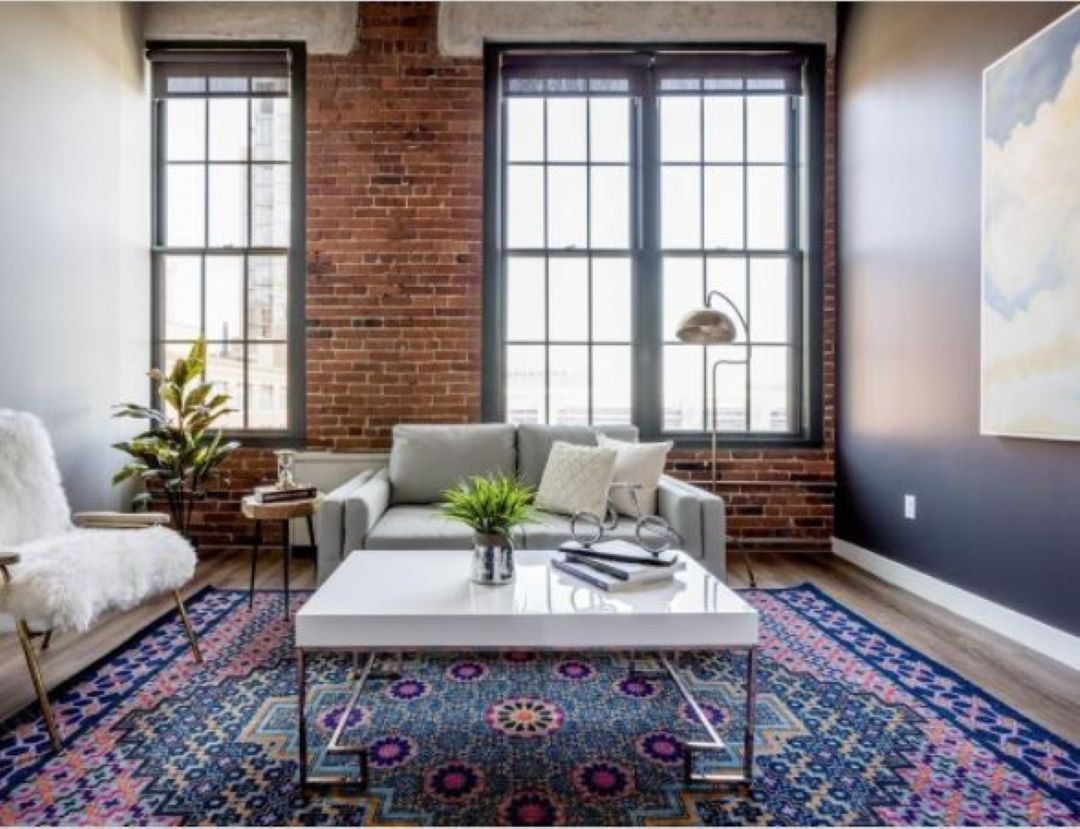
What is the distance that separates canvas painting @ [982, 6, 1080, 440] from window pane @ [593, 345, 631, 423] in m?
1.92

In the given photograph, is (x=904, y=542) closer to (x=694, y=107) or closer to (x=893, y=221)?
(x=893, y=221)

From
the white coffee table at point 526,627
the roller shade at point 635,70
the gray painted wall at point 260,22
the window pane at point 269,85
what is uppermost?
the gray painted wall at point 260,22

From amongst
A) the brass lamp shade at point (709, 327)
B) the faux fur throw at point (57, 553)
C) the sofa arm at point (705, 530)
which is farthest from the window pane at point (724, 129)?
the faux fur throw at point (57, 553)

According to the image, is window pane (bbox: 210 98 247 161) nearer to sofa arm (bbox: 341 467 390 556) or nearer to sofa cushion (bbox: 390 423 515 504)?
sofa cushion (bbox: 390 423 515 504)

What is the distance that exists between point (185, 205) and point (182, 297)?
587 mm

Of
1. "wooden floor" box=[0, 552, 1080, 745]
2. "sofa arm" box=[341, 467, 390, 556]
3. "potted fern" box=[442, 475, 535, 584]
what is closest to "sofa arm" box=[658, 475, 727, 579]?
"wooden floor" box=[0, 552, 1080, 745]

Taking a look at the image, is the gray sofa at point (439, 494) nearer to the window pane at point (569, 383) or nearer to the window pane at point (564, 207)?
the window pane at point (569, 383)

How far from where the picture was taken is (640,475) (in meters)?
2.94

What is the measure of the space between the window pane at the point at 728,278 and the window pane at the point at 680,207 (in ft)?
0.57

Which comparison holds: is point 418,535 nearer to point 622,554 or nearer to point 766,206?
point 622,554

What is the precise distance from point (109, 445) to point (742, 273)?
155 inches

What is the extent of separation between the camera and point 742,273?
161 inches

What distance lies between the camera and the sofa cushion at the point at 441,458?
3229 mm

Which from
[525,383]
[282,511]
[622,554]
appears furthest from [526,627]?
[525,383]
